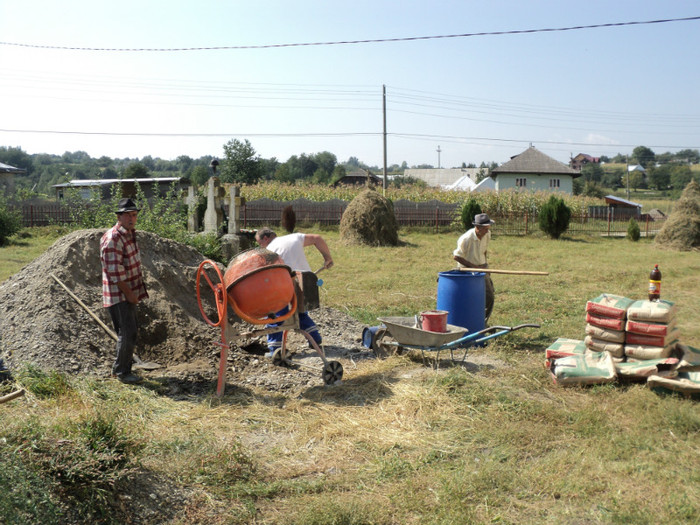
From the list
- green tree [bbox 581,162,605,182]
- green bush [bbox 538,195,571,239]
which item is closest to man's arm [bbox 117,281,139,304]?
green bush [bbox 538,195,571,239]

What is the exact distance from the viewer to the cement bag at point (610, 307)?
6098 millimetres

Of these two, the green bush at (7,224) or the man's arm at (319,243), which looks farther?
the green bush at (7,224)

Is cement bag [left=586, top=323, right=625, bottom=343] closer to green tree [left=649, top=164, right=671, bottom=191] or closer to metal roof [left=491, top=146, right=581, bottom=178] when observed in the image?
metal roof [left=491, top=146, right=581, bottom=178]

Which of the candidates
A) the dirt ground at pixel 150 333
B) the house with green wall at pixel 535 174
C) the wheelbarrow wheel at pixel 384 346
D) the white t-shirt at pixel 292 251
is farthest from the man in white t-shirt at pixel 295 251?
the house with green wall at pixel 535 174

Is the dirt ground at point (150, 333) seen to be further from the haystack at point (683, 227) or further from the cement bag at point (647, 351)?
the haystack at point (683, 227)

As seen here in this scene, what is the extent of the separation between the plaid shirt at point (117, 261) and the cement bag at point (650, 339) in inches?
191

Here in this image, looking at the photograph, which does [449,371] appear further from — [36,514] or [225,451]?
[36,514]

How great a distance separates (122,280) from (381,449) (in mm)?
2828

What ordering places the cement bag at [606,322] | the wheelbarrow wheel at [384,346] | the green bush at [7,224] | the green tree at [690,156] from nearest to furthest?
the cement bag at [606,322], the wheelbarrow wheel at [384,346], the green bush at [7,224], the green tree at [690,156]

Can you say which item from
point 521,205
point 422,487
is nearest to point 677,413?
point 422,487

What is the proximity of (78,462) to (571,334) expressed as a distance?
6745 mm

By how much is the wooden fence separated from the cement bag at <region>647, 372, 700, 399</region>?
74.0ft

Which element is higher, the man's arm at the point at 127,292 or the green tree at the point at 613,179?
the green tree at the point at 613,179

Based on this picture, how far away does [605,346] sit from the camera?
6.22 meters
